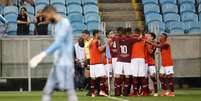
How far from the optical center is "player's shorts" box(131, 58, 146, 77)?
20.1 metres

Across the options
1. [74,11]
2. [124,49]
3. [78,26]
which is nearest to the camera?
[124,49]

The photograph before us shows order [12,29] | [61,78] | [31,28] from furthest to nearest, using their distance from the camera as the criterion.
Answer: [31,28]
[12,29]
[61,78]

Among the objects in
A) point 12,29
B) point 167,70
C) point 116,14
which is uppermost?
point 116,14

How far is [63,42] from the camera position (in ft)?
36.6

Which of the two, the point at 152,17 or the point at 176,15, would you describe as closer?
the point at 152,17

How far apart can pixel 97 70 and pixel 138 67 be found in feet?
4.45

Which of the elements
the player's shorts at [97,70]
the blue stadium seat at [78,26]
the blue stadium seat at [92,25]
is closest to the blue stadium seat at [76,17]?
the blue stadium seat at [78,26]

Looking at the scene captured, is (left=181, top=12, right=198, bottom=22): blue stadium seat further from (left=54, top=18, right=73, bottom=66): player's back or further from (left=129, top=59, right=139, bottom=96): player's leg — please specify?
(left=54, top=18, right=73, bottom=66): player's back

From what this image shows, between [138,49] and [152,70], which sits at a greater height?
[138,49]

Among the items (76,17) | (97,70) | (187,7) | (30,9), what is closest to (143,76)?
(97,70)

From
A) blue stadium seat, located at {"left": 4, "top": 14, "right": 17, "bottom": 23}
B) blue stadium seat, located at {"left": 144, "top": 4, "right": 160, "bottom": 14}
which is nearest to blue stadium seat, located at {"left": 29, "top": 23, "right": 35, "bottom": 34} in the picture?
blue stadium seat, located at {"left": 4, "top": 14, "right": 17, "bottom": 23}

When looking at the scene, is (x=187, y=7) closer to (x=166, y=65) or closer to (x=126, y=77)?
(x=166, y=65)

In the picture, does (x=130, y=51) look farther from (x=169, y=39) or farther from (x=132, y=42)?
(x=169, y=39)

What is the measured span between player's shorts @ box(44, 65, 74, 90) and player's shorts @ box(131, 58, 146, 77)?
889 cm
